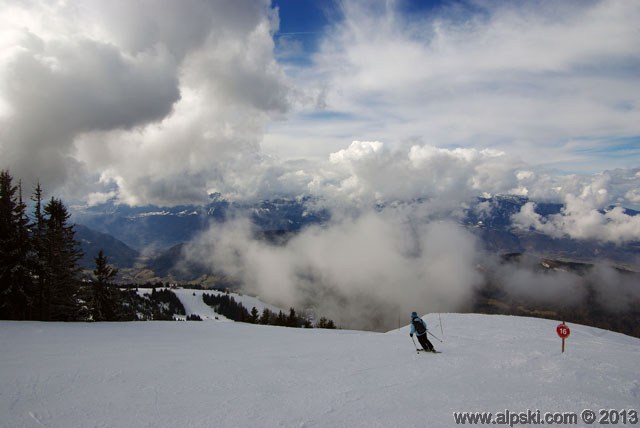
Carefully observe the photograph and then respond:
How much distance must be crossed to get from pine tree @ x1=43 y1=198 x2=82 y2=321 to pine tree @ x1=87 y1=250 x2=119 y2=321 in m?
1.61

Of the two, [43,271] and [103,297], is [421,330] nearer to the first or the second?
[43,271]

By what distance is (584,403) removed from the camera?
8617 millimetres

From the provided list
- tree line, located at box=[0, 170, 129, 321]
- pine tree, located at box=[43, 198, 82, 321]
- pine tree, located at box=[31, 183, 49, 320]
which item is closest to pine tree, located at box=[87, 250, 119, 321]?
tree line, located at box=[0, 170, 129, 321]

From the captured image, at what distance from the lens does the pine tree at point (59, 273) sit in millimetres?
35594

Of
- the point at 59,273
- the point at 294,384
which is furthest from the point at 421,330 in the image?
the point at 59,273

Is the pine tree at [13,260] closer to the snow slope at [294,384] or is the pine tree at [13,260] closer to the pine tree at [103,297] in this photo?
the pine tree at [103,297]

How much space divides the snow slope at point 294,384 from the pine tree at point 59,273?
22.5 m

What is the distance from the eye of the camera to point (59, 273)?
36812 millimetres

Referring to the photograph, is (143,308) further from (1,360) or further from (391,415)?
(391,415)

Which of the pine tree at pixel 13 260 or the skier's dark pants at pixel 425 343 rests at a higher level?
the pine tree at pixel 13 260

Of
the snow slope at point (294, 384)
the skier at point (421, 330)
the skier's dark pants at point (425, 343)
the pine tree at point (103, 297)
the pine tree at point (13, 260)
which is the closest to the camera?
the snow slope at point (294, 384)

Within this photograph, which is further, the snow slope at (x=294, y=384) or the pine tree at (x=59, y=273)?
the pine tree at (x=59, y=273)

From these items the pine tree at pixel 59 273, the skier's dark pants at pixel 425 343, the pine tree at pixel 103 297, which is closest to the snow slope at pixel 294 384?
the skier's dark pants at pixel 425 343

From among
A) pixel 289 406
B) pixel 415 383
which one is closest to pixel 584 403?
pixel 415 383
